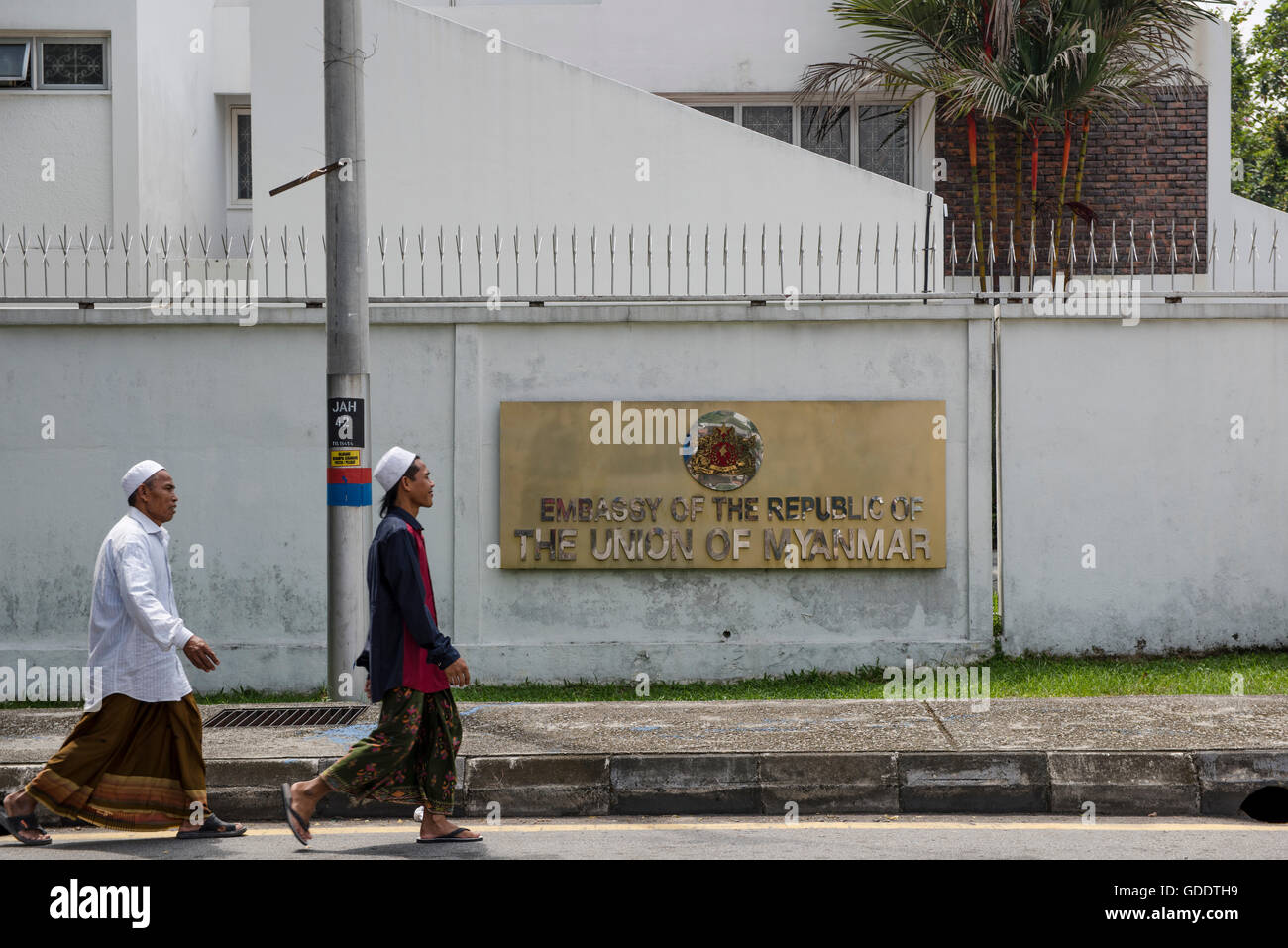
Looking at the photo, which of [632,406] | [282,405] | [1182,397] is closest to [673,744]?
[632,406]

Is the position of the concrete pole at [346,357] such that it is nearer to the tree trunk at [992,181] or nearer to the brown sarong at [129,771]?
the brown sarong at [129,771]

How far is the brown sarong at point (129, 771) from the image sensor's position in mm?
5797

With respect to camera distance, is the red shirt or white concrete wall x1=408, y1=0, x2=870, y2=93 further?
white concrete wall x1=408, y1=0, x2=870, y2=93

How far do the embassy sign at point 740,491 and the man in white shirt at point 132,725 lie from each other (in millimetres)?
3759

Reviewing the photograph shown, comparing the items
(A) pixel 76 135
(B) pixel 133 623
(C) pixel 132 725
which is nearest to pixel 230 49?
(A) pixel 76 135

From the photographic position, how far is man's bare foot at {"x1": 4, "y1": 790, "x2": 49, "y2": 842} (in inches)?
229

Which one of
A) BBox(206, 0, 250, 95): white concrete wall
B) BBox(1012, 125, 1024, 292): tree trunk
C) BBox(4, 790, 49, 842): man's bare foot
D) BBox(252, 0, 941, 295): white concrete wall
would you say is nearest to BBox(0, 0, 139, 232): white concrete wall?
BBox(206, 0, 250, 95): white concrete wall

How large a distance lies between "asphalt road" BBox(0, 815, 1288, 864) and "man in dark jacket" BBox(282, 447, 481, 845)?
0.72 ft

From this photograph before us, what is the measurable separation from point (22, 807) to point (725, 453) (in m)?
5.09

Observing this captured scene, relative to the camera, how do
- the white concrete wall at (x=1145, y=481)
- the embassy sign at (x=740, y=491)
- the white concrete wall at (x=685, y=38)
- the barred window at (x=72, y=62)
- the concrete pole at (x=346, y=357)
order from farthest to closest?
the white concrete wall at (x=685, y=38) → the barred window at (x=72, y=62) → the white concrete wall at (x=1145, y=481) → the embassy sign at (x=740, y=491) → the concrete pole at (x=346, y=357)

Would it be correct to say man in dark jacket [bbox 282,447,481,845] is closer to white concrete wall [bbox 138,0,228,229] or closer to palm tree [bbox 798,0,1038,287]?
palm tree [bbox 798,0,1038,287]

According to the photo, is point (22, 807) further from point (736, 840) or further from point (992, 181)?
point (992, 181)

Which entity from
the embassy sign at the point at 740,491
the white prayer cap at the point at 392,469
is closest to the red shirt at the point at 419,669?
the white prayer cap at the point at 392,469
